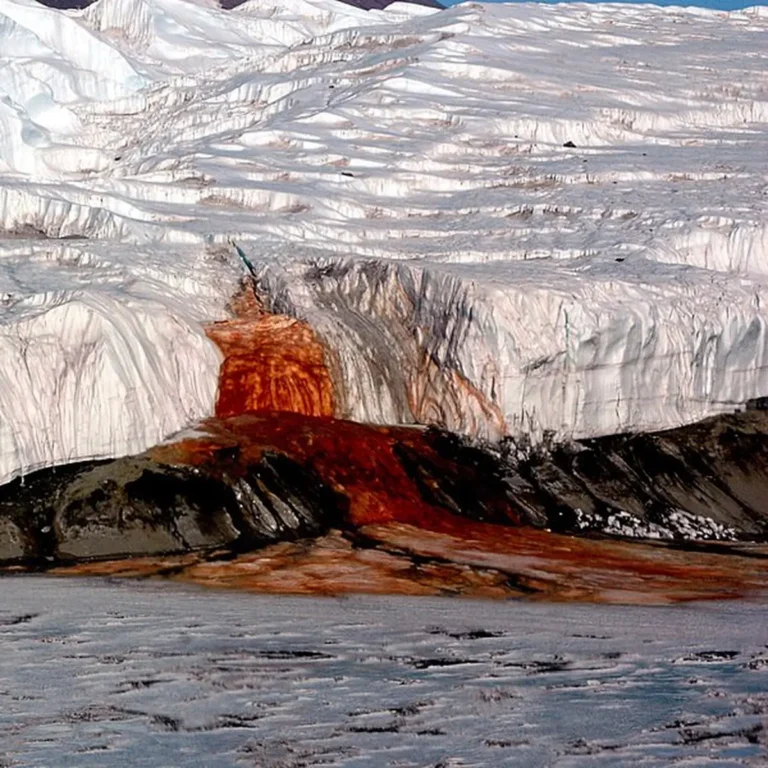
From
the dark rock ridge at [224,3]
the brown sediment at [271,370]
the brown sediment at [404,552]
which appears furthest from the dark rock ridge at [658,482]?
the dark rock ridge at [224,3]

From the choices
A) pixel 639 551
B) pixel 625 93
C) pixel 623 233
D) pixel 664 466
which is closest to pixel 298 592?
pixel 639 551

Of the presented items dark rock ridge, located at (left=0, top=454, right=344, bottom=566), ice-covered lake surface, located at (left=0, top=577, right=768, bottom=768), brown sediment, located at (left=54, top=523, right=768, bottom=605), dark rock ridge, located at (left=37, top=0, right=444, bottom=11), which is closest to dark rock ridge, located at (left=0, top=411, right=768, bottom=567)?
dark rock ridge, located at (left=0, top=454, right=344, bottom=566)

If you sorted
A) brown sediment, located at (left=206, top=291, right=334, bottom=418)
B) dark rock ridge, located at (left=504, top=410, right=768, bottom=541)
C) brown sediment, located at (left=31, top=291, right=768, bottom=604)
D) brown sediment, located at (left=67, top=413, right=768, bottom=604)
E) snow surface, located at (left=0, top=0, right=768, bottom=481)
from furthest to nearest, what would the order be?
brown sediment, located at (left=206, top=291, right=334, bottom=418)
snow surface, located at (left=0, top=0, right=768, bottom=481)
dark rock ridge, located at (left=504, top=410, right=768, bottom=541)
brown sediment, located at (left=31, top=291, right=768, bottom=604)
brown sediment, located at (left=67, top=413, right=768, bottom=604)

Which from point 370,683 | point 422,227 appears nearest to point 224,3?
point 422,227

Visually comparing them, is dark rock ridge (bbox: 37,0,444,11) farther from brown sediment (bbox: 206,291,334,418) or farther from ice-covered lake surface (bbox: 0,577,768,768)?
ice-covered lake surface (bbox: 0,577,768,768)

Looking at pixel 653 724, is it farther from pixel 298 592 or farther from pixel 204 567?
pixel 204 567

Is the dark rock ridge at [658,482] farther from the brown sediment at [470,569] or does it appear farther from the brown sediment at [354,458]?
the brown sediment at [470,569]
